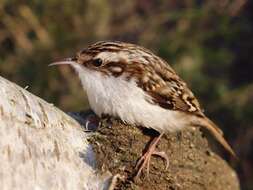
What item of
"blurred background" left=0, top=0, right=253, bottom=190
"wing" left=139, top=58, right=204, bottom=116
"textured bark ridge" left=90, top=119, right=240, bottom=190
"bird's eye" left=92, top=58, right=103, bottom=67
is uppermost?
"bird's eye" left=92, top=58, right=103, bottom=67

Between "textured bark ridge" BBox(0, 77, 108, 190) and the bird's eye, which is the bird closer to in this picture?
the bird's eye

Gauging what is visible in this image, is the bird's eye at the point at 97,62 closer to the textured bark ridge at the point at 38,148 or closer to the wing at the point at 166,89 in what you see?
the wing at the point at 166,89

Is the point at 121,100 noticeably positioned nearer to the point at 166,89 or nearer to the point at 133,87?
A: the point at 133,87

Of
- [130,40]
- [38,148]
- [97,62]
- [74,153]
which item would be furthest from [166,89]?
[130,40]

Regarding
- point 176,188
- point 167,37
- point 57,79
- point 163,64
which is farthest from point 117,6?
point 176,188

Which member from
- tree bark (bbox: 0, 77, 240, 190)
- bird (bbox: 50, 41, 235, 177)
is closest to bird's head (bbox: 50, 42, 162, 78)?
bird (bbox: 50, 41, 235, 177)

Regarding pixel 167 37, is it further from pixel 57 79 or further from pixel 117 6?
pixel 57 79

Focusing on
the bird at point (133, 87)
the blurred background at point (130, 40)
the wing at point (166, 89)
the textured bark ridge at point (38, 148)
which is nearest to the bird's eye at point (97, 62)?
the bird at point (133, 87)

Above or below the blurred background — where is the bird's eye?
above
